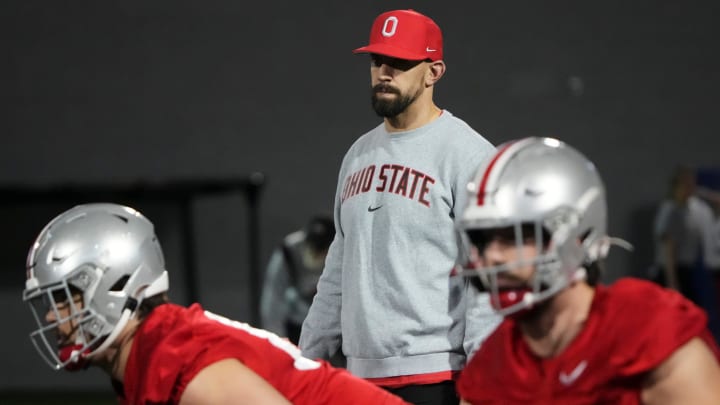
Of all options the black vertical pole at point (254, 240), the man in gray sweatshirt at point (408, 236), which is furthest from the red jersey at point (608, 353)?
the black vertical pole at point (254, 240)

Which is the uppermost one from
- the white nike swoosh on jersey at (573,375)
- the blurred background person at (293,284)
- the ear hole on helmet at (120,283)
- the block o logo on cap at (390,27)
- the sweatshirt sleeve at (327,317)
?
the block o logo on cap at (390,27)

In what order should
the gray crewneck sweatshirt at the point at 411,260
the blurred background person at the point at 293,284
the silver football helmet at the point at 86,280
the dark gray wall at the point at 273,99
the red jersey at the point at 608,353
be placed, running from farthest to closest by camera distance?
1. the dark gray wall at the point at 273,99
2. the blurred background person at the point at 293,284
3. the gray crewneck sweatshirt at the point at 411,260
4. the silver football helmet at the point at 86,280
5. the red jersey at the point at 608,353

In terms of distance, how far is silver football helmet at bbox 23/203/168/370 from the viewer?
2529 mm

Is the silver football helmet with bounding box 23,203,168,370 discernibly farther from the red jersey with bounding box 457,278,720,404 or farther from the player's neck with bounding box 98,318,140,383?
the red jersey with bounding box 457,278,720,404

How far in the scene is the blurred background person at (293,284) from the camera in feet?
21.9

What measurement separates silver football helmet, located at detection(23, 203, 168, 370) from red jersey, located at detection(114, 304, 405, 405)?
0.09 meters

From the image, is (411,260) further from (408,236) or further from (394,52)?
(394,52)

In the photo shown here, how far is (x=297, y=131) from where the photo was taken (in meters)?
9.85

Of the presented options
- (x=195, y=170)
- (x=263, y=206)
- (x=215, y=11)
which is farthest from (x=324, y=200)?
(x=215, y=11)

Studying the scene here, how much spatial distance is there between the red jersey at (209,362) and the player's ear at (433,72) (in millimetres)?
1067

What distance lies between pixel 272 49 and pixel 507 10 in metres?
2.10

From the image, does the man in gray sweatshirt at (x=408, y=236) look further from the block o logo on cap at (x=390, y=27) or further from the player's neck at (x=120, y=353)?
the player's neck at (x=120, y=353)

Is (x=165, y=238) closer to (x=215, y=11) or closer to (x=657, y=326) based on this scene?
(x=215, y=11)

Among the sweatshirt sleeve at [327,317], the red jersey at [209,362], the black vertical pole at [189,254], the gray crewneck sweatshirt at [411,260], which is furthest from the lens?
the black vertical pole at [189,254]
